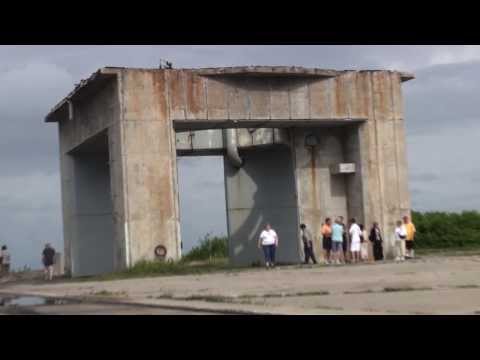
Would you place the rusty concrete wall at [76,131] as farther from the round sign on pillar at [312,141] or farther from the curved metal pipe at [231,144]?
the round sign on pillar at [312,141]

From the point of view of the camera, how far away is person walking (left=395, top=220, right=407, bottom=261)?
29297mm

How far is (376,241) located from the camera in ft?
96.8

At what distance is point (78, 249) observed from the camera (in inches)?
1385

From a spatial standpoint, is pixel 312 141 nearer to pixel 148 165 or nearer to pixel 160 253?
pixel 148 165

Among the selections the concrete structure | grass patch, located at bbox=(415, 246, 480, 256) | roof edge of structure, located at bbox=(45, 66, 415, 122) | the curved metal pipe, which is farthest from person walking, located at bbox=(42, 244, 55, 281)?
grass patch, located at bbox=(415, 246, 480, 256)

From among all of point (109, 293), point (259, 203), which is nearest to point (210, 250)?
point (259, 203)

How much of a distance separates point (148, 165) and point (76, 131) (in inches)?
276

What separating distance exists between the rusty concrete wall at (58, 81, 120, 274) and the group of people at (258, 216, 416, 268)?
19.5 ft

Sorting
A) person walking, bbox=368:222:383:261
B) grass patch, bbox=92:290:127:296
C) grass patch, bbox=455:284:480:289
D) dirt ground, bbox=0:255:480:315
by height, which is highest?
person walking, bbox=368:222:383:261

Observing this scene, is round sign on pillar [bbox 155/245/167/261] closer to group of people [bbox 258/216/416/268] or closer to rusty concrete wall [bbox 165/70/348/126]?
group of people [bbox 258/216/416/268]
